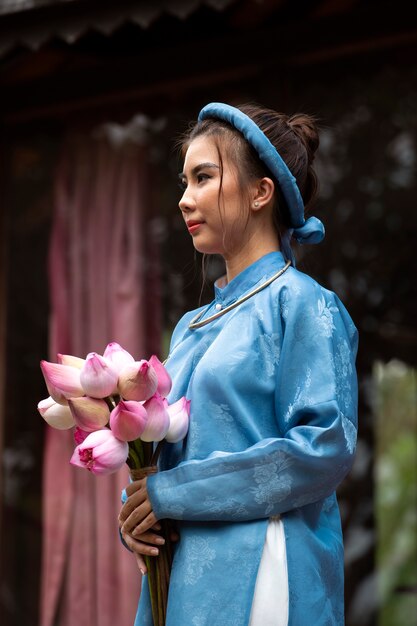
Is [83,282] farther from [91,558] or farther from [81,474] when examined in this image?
[91,558]

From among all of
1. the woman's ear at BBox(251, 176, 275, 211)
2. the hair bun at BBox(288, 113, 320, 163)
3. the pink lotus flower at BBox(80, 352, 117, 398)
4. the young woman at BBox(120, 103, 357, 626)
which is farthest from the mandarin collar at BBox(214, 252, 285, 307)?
the pink lotus flower at BBox(80, 352, 117, 398)

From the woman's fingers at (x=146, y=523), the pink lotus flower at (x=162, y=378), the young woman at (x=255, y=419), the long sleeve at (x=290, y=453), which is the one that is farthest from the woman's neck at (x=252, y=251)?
the woman's fingers at (x=146, y=523)

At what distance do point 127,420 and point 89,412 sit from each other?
0.30 feet

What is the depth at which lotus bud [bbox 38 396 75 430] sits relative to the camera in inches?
85.4

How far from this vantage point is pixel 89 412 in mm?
2074

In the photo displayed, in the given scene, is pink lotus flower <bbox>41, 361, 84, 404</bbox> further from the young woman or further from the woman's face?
the woman's face

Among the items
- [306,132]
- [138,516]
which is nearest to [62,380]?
[138,516]

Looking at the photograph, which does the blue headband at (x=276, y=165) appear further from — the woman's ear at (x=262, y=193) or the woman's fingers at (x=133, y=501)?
the woman's fingers at (x=133, y=501)

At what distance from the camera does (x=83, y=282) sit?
4566 mm

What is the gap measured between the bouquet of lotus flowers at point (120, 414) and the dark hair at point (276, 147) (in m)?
→ 0.46

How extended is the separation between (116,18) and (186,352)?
1.92 m

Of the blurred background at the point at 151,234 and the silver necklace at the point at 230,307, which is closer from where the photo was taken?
the silver necklace at the point at 230,307

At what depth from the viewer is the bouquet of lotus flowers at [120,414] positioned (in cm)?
204

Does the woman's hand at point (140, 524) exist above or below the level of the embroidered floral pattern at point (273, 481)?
below
